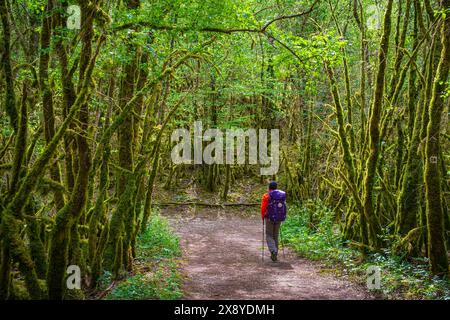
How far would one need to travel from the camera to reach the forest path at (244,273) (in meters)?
8.14

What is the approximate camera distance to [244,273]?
32.2 feet

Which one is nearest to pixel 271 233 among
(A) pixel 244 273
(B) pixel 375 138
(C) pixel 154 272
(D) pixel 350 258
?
(A) pixel 244 273

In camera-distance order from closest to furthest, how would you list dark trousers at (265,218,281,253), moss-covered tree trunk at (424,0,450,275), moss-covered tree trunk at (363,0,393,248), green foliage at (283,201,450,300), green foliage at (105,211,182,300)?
green foliage at (105,211,182,300) < green foliage at (283,201,450,300) < moss-covered tree trunk at (424,0,450,275) < moss-covered tree trunk at (363,0,393,248) < dark trousers at (265,218,281,253)

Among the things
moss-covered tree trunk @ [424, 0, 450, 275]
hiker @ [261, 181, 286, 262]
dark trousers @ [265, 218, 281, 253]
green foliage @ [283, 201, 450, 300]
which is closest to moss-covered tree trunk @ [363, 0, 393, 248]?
green foliage @ [283, 201, 450, 300]

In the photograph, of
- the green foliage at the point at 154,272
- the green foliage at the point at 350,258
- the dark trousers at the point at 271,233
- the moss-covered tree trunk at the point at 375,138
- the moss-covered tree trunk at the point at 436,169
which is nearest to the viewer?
the green foliage at the point at 154,272

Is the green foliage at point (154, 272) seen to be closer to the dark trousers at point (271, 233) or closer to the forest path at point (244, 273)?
the forest path at point (244, 273)

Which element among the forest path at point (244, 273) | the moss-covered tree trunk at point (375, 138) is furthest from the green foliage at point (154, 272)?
the moss-covered tree trunk at point (375, 138)

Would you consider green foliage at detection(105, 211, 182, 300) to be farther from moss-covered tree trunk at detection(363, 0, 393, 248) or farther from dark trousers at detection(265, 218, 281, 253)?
moss-covered tree trunk at detection(363, 0, 393, 248)

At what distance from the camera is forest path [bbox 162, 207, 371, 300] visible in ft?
26.7

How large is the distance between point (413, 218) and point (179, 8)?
23.1ft

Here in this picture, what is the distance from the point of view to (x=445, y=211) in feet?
32.3

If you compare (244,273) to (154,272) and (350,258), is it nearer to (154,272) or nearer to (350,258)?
(154,272)
